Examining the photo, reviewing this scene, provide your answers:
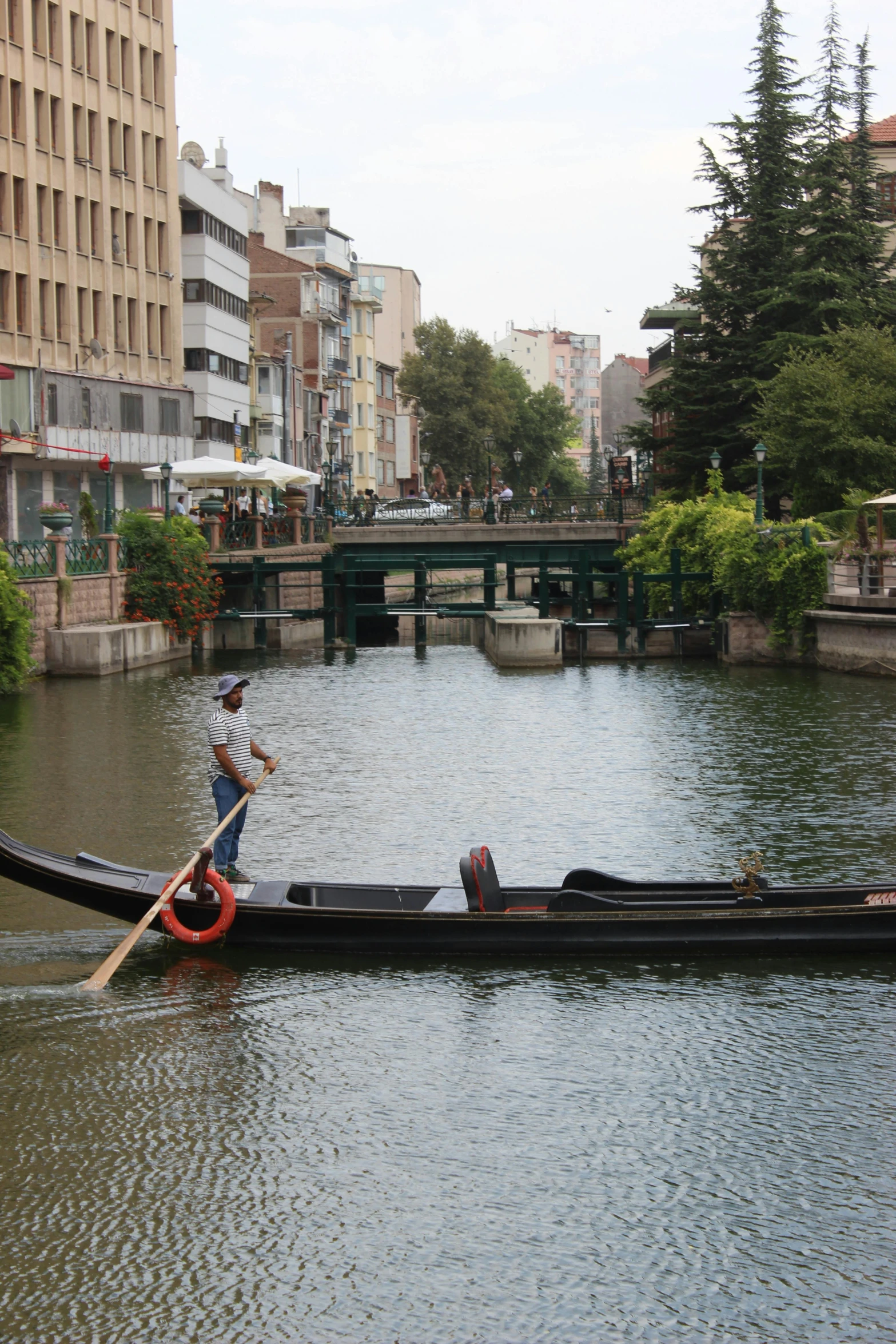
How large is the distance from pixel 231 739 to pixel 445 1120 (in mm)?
4530

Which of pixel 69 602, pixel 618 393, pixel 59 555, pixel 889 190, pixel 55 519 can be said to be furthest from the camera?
pixel 618 393

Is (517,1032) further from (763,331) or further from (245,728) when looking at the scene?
(763,331)

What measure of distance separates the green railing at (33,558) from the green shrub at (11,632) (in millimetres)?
2583

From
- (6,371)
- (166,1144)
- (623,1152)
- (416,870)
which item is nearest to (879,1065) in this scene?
(623,1152)

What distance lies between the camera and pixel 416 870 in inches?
612

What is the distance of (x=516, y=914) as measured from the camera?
12039 millimetres

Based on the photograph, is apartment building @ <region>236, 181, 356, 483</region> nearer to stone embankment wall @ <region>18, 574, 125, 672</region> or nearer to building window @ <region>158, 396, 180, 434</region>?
building window @ <region>158, 396, 180, 434</region>

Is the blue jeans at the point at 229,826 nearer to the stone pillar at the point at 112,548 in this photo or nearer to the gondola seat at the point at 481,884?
the gondola seat at the point at 481,884

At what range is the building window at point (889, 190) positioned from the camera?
2263 inches

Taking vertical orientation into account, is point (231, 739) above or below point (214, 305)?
below

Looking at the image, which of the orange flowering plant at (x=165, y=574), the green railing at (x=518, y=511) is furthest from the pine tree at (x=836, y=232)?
the orange flowering plant at (x=165, y=574)

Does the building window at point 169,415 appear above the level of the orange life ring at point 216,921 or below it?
above

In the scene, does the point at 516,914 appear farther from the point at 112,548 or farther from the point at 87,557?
the point at 112,548

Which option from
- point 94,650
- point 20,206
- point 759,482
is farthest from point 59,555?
point 20,206
